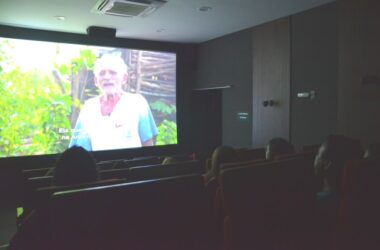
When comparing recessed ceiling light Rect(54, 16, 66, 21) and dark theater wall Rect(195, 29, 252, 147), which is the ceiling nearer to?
recessed ceiling light Rect(54, 16, 66, 21)

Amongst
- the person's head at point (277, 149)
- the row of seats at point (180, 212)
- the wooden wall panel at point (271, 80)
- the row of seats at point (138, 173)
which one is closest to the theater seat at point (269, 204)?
the row of seats at point (180, 212)

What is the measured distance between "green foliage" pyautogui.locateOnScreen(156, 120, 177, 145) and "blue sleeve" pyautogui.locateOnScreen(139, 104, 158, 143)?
135mm

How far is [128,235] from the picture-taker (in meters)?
1.39

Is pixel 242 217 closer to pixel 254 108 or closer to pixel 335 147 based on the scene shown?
pixel 335 147

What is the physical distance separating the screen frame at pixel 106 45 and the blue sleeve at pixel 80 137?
20 centimetres

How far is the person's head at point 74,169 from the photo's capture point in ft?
6.72

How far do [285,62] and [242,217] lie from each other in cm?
348

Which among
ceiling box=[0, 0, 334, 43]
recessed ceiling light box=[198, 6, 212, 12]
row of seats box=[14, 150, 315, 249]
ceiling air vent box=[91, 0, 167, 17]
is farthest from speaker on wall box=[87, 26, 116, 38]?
row of seats box=[14, 150, 315, 249]

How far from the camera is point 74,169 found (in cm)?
207

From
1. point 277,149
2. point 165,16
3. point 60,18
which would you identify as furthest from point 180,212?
point 60,18

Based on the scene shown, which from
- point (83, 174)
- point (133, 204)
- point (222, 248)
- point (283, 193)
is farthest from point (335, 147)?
point (83, 174)

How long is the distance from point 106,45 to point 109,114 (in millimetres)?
1303

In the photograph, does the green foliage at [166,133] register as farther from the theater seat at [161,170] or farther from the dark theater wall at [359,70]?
the dark theater wall at [359,70]

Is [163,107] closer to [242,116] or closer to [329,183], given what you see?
[242,116]
